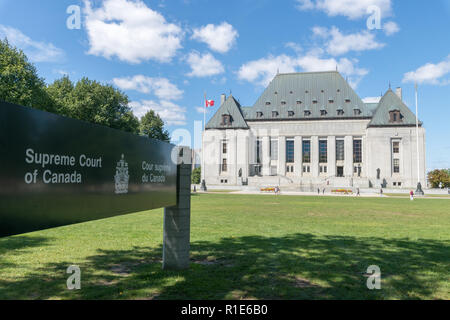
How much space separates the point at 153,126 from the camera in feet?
206

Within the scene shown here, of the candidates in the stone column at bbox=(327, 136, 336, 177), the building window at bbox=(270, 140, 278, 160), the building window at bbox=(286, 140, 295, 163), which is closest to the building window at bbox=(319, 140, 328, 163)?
the stone column at bbox=(327, 136, 336, 177)

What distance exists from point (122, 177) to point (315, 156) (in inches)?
2985

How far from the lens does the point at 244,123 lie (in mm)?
78312

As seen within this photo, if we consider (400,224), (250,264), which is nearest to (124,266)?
(250,264)

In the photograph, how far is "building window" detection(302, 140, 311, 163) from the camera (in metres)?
77.2

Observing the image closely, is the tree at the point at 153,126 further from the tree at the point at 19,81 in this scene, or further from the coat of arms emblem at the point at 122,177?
the coat of arms emblem at the point at 122,177

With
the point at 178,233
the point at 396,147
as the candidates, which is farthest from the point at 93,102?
the point at 396,147

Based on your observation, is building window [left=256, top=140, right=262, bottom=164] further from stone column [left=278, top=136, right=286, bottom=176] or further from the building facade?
stone column [left=278, top=136, right=286, bottom=176]

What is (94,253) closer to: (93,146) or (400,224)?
(93,146)

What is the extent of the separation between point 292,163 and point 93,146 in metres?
76.7

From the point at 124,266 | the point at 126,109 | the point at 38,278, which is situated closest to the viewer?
the point at 38,278

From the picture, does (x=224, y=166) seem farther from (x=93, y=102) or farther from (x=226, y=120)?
(x=93, y=102)

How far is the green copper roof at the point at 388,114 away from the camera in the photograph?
69.9 m

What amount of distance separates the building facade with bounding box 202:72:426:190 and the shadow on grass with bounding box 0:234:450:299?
61748mm
